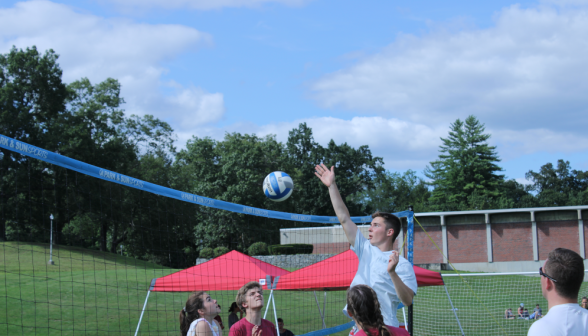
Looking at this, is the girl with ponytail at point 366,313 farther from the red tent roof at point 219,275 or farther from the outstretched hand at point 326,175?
the red tent roof at point 219,275

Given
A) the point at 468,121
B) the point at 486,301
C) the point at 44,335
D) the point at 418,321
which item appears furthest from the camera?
the point at 468,121

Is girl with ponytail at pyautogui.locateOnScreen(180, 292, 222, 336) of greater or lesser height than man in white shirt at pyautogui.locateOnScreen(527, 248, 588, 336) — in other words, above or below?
below

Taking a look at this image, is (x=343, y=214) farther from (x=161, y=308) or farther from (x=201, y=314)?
(x=161, y=308)

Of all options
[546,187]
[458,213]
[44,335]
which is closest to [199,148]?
[458,213]

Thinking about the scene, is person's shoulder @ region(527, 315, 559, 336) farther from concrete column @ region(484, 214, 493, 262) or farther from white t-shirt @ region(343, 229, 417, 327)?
concrete column @ region(484, 214, 493, 262)

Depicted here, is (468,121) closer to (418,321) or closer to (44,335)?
(418,321)

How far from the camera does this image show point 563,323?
7.10 feet

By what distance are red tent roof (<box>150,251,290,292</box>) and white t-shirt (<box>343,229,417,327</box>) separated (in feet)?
18.2

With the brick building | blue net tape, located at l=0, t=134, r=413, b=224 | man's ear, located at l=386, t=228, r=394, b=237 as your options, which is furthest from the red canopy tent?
the brick building

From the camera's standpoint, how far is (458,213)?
31891 millimetres

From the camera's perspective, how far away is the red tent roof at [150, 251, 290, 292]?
9156 millimetres

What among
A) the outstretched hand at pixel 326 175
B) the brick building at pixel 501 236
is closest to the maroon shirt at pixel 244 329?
the outstretched hand at pixel 326 175

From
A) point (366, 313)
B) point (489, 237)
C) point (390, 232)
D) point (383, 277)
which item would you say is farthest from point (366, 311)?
point (489, 237)

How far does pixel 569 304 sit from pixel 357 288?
1.01 metres
